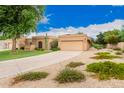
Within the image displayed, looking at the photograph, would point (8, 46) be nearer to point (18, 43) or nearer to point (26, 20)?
point (18, 43)

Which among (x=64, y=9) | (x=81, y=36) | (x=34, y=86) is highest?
(x=64, y=9)

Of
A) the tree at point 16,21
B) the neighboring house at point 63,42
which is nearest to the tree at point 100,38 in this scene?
the neighboring house at point 63,42

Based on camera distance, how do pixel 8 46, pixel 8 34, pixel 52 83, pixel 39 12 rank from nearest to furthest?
pixel 52 83
pixel 8 34
pixel 39 12
pixel 8 46

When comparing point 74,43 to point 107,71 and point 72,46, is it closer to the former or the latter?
point 72,46

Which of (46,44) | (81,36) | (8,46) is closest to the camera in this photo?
(81,36)

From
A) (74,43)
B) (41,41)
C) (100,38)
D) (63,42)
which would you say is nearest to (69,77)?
(74,43)

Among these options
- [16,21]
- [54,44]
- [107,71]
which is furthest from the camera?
[54,44]

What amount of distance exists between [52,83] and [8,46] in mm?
36262

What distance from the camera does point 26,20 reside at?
24.5m

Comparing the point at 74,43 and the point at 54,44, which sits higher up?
the point at 74,43

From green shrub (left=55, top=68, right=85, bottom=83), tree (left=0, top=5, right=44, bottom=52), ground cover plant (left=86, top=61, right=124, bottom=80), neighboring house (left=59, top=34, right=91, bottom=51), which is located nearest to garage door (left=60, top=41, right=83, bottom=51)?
neighboring house (left=59, top=34, right=91, bottom=51)

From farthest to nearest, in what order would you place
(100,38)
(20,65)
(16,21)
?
(100,38) < (16,21) < (20,65)

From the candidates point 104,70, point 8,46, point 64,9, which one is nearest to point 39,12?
point 64,9
